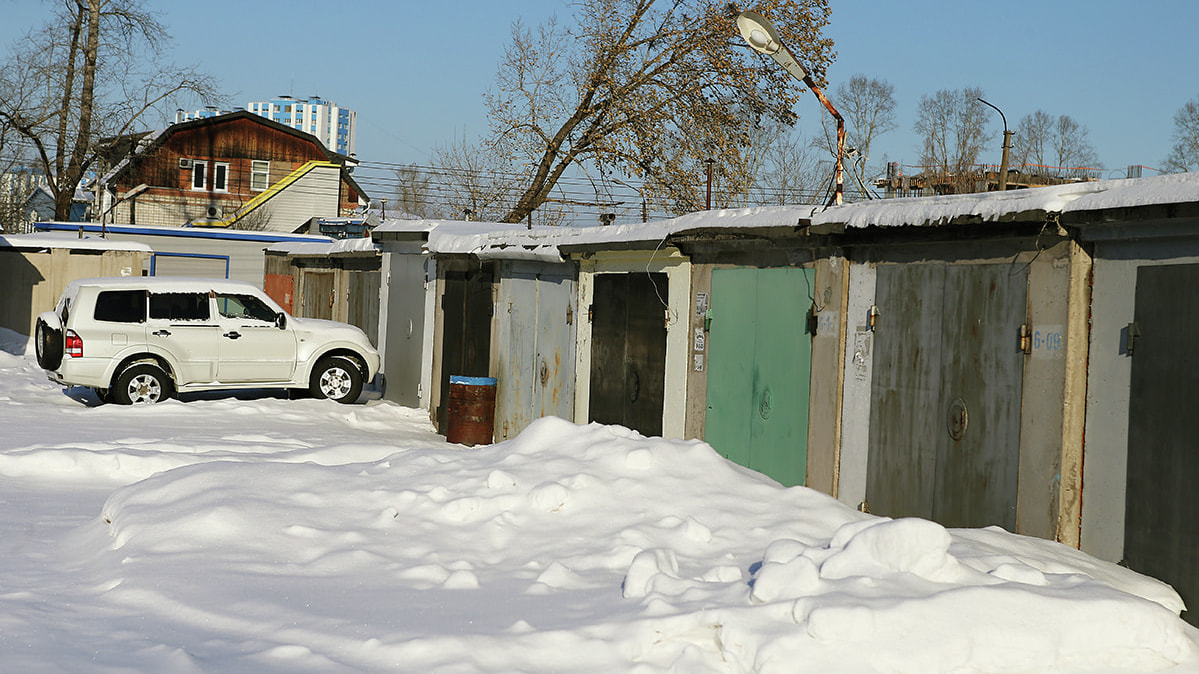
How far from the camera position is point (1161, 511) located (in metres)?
6.10

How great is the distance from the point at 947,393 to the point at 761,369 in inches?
91.9

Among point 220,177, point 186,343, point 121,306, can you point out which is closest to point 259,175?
point 220,177

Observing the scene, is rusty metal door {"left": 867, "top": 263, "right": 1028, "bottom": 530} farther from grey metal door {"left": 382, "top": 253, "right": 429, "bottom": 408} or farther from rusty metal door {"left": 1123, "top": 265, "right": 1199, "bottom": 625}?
grey metal door {"left": 382, "top": 253, "right": 429, "bottom": 408}

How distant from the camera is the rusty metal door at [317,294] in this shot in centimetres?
2231

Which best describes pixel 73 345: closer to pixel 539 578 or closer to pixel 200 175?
pixel 539 578

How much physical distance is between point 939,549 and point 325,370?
13.7m

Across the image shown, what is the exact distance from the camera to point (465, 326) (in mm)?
15578

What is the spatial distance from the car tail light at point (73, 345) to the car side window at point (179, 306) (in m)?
1.06

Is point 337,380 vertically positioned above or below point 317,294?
below

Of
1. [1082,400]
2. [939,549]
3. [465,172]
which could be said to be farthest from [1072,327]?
[465,172]

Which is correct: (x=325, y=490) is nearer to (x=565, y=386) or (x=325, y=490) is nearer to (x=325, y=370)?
(x=565, y=386)

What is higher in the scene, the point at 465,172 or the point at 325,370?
the point at 465,172

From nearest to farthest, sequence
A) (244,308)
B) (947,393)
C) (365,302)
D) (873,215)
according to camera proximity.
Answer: (947,393), (873,215), (244,308), (365,302)

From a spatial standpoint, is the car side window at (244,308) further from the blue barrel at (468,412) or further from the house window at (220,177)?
the house window at (220,177)
